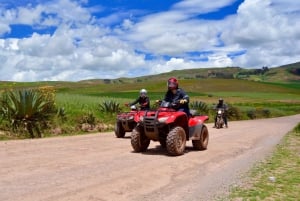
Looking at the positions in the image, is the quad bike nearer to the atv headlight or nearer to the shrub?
the shrub

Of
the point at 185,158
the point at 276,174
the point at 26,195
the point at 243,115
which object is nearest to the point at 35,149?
the point at 185,158

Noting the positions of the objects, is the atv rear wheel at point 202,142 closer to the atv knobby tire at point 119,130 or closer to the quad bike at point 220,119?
the atv knobby tire at point 119,130

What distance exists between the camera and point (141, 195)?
720 cm

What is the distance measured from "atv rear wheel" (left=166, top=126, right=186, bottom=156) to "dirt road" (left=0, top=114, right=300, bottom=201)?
0.23 meters

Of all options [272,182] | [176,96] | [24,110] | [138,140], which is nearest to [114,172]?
[272,182]

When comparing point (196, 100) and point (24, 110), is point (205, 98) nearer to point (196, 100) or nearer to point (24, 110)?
point (196, 100)

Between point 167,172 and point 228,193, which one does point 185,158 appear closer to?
point 167,172

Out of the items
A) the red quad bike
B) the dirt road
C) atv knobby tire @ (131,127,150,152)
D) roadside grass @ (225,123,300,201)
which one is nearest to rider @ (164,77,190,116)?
atv knobby tire @ (131,127,150,152)

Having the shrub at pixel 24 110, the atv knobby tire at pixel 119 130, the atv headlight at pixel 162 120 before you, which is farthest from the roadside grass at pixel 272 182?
the shrub at pixel 24 110

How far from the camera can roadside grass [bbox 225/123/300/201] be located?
7231 mm

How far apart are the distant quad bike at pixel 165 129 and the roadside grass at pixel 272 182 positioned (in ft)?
7.77

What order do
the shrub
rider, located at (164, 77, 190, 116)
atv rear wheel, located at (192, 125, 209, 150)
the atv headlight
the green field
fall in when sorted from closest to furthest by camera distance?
the atv headlight, rider, located at (164, 77, 190, 116), atv rear wheel, located at (192, 125, 209, 150), the shrub, the green field

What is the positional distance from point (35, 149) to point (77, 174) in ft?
14.7

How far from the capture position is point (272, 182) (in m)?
8.51
